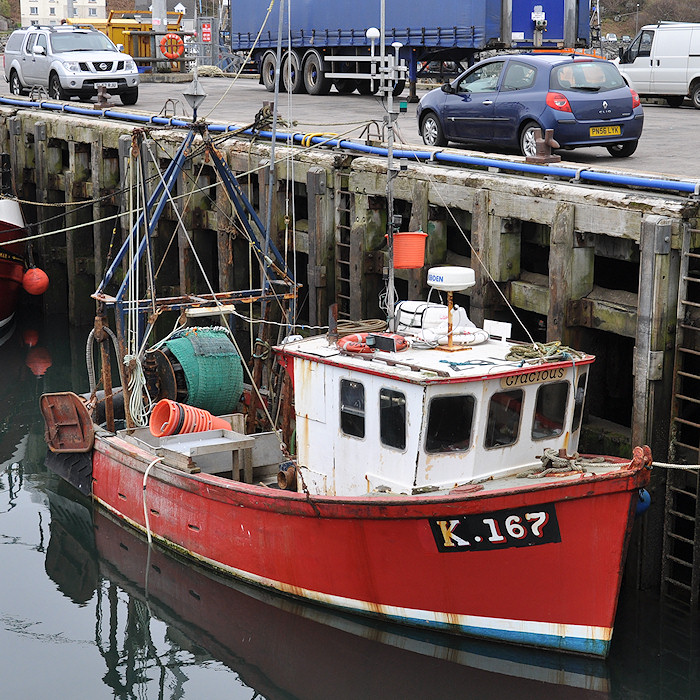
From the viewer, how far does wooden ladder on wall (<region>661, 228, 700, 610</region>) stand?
379 inches

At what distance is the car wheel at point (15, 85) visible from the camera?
26.6 meters

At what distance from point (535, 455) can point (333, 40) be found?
1767 centimetres

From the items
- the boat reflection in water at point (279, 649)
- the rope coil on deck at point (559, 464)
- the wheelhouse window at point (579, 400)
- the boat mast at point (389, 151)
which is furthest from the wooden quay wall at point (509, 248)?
the boat reflection in water at point (279, 649)

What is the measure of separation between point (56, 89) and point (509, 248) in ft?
51.8

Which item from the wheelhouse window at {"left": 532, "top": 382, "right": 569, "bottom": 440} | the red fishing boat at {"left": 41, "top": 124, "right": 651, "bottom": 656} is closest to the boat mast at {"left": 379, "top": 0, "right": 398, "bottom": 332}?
the red fishing boat at {"left": 41, "top": 124, "right": 651, "bottom": 656}

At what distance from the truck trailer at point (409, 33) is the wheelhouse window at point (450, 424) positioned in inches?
469

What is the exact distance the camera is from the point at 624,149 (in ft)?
49.6

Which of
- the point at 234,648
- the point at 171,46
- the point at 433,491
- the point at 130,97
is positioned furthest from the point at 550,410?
the point at 171,46

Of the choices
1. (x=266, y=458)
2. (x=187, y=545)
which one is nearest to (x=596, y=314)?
(x=266, y=458)

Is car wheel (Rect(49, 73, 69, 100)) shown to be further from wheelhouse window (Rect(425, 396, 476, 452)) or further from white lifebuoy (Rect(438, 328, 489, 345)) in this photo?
wheelhouse window (Rect(425, 396, 476, 452))

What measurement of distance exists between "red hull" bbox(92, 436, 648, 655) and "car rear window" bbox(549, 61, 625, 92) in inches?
279

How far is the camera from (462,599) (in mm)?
9320

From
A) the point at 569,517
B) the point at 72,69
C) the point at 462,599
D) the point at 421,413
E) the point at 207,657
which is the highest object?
the point at 72,69

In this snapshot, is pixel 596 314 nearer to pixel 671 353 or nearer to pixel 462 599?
pixel 671 353
